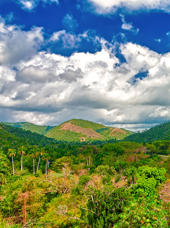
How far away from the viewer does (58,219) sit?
75.9 ft

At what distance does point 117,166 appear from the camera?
6456 cm

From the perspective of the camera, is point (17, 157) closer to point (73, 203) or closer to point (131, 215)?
point (73, 203)

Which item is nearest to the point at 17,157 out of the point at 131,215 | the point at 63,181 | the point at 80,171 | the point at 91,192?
the point at 80,171

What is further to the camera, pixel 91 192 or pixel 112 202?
pixel 91 192

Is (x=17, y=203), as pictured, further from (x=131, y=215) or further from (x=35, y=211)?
(x=131, y=215)

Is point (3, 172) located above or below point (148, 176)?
above

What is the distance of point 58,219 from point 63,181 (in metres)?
12.9

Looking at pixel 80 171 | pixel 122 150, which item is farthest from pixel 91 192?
pixel 122 150

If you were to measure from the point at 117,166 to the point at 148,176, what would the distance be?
70.4 ft

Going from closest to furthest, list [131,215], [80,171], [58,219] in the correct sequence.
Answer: [131,215], [58,219], [80,171]

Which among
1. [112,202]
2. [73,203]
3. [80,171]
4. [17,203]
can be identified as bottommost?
[80,171]

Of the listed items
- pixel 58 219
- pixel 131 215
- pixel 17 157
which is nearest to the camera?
pixel 131 215

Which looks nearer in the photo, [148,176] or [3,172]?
[3,172]

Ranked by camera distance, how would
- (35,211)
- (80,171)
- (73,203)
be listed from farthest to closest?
(80,171)
(35,211)
(73,203)
